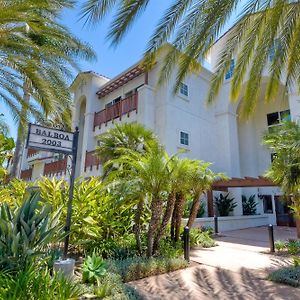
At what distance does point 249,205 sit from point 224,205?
301 centimetres

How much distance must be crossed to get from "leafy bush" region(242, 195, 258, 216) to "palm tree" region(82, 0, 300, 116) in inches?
570

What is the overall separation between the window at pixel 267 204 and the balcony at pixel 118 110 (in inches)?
494

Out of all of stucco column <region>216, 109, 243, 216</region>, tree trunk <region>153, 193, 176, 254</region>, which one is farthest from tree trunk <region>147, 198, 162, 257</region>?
stucco column <region>216, 109, 243, 216</region>

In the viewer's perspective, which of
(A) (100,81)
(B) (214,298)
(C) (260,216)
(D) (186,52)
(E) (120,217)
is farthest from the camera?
(A) (100,81)

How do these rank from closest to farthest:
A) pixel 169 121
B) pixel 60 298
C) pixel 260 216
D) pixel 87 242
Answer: pixel 60 298, pixel 87 242, pixel 169 121, pixel 260 216

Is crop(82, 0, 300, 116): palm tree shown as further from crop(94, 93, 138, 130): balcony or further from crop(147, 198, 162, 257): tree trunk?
crop(94, 93, 138, 130): balcony

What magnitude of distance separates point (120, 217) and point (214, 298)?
422 cm

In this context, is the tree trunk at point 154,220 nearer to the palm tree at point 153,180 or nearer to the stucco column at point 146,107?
the palm tree at point 153,180

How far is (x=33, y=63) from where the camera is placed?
28.2 feet

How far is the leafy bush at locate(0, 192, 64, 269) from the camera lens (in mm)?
4715

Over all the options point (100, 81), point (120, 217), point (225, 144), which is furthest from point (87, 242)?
point (100, 81)

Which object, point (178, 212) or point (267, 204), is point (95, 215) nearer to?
point (178, 212)

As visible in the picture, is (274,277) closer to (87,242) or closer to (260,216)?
(87,242)

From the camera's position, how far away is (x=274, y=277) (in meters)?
6.40
